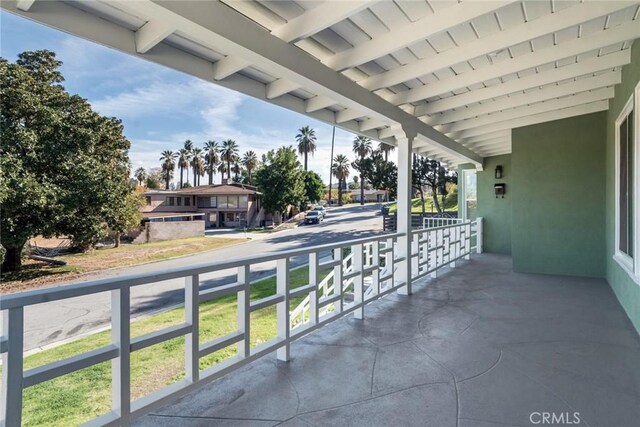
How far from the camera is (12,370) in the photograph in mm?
1267

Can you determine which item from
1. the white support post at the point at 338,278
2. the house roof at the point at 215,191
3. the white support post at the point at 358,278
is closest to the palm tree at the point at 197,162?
the house roof at the point at 215,191

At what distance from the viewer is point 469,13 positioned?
2377mm

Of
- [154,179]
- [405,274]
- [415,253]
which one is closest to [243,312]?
[405,274]

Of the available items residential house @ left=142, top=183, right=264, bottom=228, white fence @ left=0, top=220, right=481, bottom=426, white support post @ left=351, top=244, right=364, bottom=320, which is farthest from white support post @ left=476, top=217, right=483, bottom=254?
residential house @ left=142, top=183, right=264, bottom=228

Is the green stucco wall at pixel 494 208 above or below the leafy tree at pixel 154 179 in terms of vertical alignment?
below

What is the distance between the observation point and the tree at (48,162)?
9.89m

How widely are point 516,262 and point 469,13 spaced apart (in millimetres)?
5312

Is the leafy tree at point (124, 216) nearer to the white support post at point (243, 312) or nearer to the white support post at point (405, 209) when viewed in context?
the white support post at point (405, 209)

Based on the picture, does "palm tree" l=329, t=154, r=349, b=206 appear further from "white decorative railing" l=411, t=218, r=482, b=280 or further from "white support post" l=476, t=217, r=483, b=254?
"white decorative railing" l=411, t=218, r=482, b=280

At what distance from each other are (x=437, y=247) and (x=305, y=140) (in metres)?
36.7

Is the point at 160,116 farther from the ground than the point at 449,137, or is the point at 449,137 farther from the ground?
the point at 160,116

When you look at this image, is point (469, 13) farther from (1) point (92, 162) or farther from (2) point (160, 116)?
(2) point (160, 116)

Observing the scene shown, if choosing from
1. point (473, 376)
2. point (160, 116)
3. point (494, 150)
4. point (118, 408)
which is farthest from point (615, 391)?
point (160, 116)

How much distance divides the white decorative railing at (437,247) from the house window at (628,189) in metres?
2.43
